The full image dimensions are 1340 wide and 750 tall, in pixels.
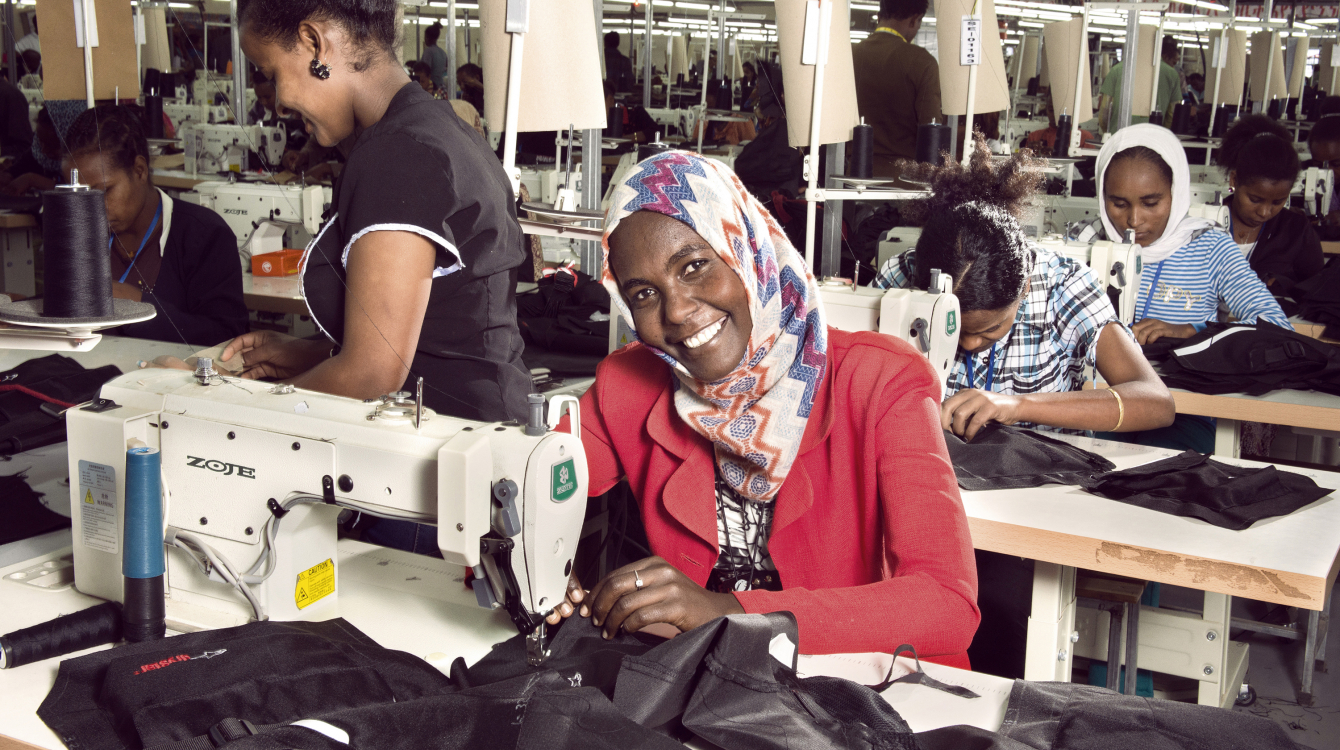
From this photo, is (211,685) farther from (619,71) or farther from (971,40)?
(619,71)

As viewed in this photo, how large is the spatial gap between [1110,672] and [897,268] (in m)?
1.08

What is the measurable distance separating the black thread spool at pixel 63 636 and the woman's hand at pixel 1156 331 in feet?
9.60

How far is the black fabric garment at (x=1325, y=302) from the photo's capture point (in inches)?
148

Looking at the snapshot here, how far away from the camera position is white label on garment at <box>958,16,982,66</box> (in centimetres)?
340

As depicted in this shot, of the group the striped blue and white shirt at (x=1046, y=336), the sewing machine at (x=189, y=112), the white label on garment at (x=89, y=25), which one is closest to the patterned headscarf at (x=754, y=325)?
the striped blue and white shirt at (x=1046, y=336)

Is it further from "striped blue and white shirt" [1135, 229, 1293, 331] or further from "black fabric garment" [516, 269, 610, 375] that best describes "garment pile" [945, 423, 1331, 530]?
"striped blue and white shirt" [1135, 229, 1293, 331]

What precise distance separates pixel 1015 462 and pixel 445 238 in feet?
3.86

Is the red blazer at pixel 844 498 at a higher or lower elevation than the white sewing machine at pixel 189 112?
lower

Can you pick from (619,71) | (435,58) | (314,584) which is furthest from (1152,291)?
(435,58)

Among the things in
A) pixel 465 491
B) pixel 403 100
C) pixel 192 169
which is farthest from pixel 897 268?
pixel 192 169

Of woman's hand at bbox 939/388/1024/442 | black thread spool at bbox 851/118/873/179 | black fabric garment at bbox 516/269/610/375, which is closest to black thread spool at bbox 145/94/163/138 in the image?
black fabric garment at bbox 516/269/610/375

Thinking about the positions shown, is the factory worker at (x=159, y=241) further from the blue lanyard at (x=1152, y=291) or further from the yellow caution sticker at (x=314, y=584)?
the blue lanyard at (x=1152, y=291)

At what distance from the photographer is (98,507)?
1434mm

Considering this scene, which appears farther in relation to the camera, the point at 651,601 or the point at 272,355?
the point at 272,355
